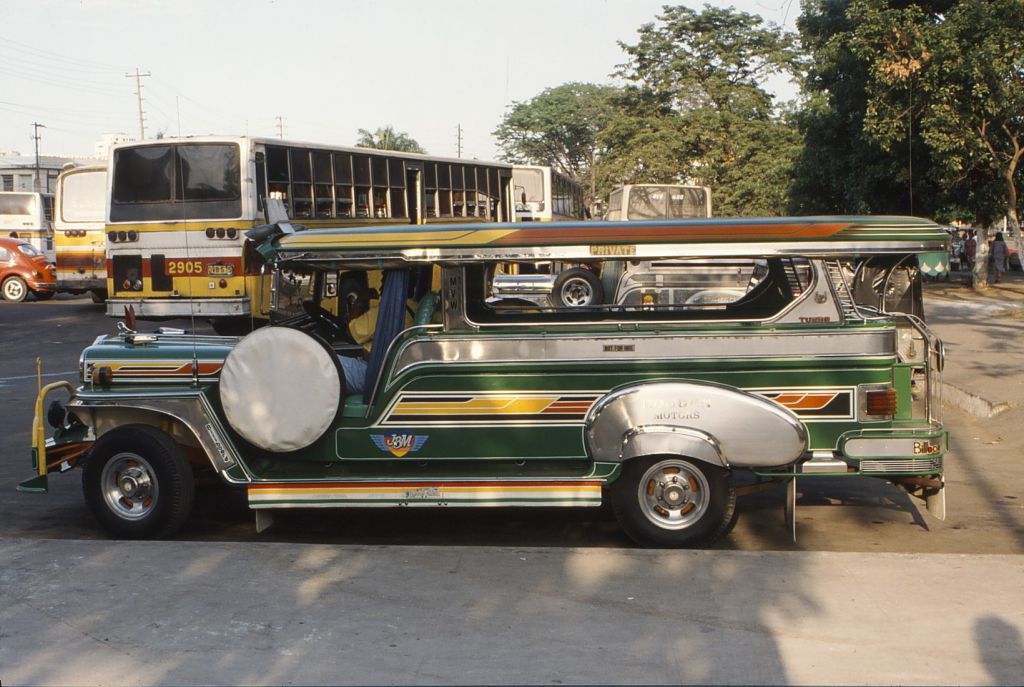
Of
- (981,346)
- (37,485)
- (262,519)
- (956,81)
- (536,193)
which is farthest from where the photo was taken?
(536,193)

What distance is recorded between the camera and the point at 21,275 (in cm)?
3095

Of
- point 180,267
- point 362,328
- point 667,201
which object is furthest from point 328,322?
point 667,201

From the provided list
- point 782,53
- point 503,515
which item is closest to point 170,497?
point 503,515

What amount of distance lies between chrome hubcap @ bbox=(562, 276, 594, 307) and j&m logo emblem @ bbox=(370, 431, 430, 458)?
198 inches

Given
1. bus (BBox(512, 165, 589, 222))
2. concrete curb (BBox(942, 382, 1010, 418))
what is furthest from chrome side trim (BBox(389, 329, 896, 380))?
bus (BBox(512, 165, 589, 222))

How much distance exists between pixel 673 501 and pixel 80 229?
852 inches

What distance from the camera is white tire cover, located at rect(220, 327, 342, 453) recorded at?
696 cm

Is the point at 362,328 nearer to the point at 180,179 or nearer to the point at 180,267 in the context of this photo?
the point at 180,179

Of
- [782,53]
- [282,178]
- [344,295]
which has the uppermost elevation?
[782,53]

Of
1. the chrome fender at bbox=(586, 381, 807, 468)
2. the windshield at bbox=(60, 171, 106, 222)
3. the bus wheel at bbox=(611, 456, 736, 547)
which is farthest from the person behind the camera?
the windshield at bbox=(60, 171, 106, 222)

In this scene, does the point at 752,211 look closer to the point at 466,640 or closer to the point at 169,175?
the point at 169,175

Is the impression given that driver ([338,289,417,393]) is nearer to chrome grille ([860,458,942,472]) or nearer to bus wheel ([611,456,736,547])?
bus wheel ([611,456,736,547])

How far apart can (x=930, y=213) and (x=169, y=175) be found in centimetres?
1962

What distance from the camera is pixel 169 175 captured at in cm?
1764
